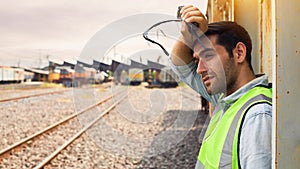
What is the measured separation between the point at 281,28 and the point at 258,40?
1.20m

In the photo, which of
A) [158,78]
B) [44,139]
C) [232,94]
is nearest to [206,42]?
[232,94]

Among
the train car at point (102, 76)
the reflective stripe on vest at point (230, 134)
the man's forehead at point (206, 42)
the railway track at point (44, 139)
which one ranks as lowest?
the railway track at point (44, 139)

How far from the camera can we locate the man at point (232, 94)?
3.64ft

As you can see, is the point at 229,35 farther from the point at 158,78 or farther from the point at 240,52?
the point at 158,78

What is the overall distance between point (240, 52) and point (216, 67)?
106 mm

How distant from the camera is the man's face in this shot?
1396 millimetres

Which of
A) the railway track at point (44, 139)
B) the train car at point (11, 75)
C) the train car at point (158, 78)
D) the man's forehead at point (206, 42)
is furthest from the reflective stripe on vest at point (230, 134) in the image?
the train car at point (11, 75)

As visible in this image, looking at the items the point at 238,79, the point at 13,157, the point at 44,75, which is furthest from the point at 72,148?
the point at 44,75

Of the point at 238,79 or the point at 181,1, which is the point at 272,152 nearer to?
the point at 238,79

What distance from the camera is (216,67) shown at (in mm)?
1397

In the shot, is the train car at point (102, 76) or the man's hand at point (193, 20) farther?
the train car at point (102, 76)

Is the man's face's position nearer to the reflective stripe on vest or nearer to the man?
the man

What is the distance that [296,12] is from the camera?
39.4 inches

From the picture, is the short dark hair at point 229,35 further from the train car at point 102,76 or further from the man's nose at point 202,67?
the train car at point 102,76
